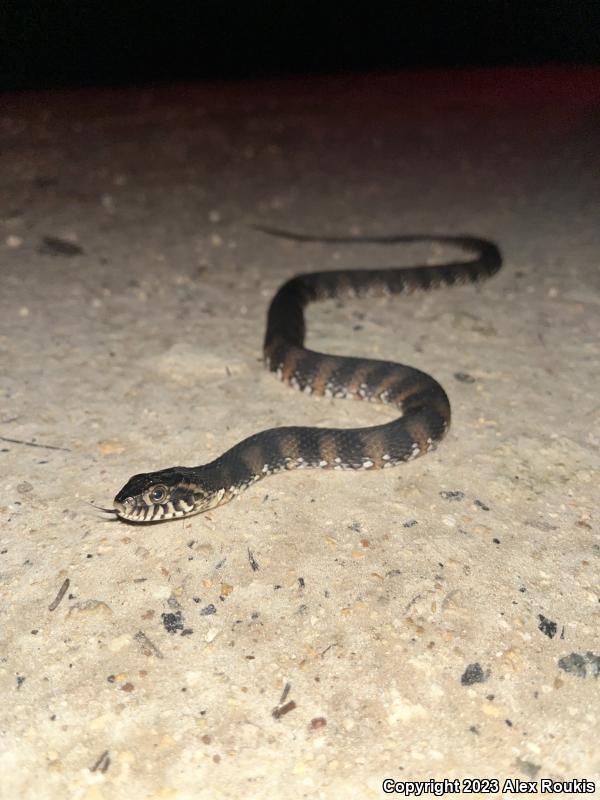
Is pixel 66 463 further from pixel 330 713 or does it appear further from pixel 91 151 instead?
pixel 91 151

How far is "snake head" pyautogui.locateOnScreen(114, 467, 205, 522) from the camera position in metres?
4.90

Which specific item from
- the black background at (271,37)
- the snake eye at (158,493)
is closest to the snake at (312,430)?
the snake eye at (158,493)

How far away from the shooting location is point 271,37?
26.3m

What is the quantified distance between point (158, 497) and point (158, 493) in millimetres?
25

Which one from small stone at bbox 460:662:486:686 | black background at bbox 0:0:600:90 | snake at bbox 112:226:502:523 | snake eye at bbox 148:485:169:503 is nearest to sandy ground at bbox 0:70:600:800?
small stone at bbox 460:662:486:686

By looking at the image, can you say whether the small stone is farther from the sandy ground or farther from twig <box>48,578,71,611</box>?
twig <box>48,578,71,611</box>

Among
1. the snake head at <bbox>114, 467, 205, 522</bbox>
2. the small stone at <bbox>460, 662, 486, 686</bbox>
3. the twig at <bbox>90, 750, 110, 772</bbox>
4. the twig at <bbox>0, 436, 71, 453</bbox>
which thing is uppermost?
the snake head at <bbox>114, 467, 205, 522</bbox>

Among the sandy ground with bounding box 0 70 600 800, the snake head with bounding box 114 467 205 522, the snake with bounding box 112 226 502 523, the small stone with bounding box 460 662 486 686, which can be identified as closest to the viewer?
the sandy ground with bounding box 0 70 600 800

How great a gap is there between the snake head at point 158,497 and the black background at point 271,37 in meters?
17.5

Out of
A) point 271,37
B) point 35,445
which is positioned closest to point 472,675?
point 35,445

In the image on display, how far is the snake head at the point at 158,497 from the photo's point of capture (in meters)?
4.90

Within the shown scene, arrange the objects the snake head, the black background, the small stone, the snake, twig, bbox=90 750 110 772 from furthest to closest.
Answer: the black background
the snake
the snake head
the small stone
twig, bbox=90 750 110 772

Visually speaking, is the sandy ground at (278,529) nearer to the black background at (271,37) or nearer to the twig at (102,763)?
the twig at (102,763)

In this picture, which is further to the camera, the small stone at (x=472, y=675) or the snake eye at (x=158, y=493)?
the snake eye at (x=158, y=493)
